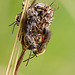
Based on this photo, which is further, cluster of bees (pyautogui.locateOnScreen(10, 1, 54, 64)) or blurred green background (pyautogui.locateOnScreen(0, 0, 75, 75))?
blurred green background (pyautogui.locateOnScreen(0, 0, 75, 75))

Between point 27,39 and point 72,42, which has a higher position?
point 27,39

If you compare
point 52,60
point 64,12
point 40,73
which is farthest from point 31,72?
point 64,12

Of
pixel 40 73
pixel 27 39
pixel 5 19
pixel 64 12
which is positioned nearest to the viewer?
pixel 27 39

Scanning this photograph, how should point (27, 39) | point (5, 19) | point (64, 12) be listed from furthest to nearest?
point (64, 12)
point (5, 19)
point (27, 39)

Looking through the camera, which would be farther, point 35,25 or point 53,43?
point 53,43

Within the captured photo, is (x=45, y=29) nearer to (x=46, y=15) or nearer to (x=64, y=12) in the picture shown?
(x=46, y=15)

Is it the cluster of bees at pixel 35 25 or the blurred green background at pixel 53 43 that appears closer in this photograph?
the cluster of bees at pixel 35 25

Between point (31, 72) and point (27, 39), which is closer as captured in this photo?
point (27, 39)

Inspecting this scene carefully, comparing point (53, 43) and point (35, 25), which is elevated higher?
point (35, 25)
